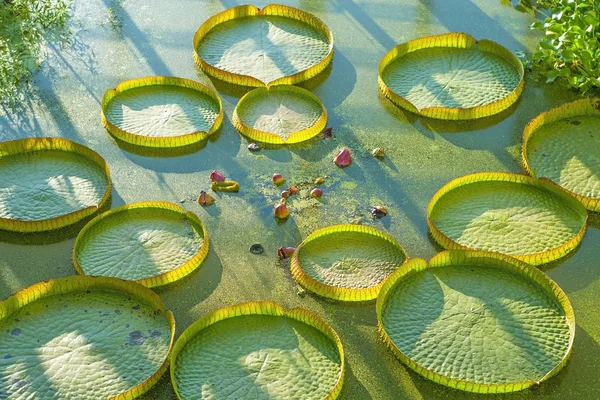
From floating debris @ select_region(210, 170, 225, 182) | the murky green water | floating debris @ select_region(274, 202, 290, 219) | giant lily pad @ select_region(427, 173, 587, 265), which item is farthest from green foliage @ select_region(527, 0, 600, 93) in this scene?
floating debris @ select_region(210, 170, 225, 182)

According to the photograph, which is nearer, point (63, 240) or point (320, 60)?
point (63, 240)

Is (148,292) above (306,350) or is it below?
above

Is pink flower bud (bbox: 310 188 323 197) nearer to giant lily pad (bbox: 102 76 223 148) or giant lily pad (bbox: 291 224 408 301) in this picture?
giant lily pad (bbox: 291 224 408 301)

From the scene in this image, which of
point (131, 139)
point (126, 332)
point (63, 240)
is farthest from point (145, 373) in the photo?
point (131, 139)

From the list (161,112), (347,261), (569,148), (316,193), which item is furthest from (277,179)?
(569,148)

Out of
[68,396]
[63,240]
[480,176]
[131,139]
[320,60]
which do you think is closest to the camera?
[68,396]

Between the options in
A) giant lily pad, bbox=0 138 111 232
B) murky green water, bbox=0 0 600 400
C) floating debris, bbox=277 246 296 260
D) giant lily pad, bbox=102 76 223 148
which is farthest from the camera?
giant lily pad, bbox=102 76 223 148

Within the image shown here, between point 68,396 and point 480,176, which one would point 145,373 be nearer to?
point 68,396
